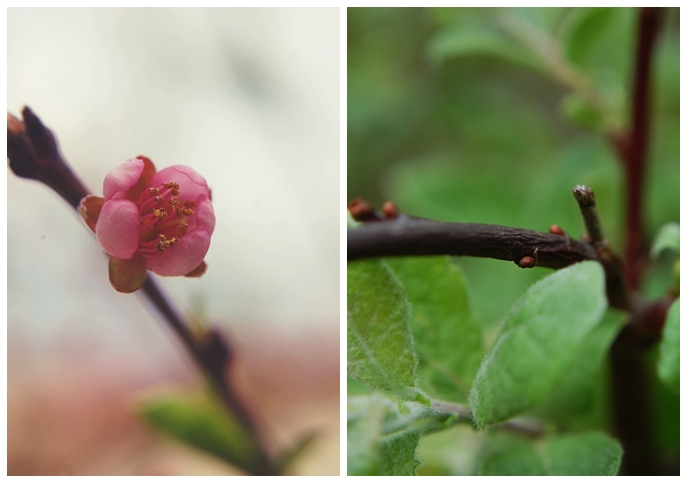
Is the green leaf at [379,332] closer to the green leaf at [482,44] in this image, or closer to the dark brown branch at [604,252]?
the dark brown branch at [604,252]

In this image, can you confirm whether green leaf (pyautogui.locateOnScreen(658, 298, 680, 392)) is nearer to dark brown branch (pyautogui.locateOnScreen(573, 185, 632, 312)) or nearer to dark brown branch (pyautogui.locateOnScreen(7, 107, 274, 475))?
dark brown branch (pyautogui.locateOnScreen(573, 185, 632, 312))

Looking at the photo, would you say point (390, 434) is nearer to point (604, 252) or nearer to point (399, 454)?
point (399, 454)

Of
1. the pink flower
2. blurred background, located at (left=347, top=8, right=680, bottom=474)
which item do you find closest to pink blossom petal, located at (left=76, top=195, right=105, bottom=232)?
the pink flower

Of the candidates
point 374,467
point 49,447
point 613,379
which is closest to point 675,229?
point 613,379

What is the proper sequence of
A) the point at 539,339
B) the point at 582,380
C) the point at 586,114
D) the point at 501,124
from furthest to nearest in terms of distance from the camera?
the point at 501,124 → the point at 586,114 → the point at 582,380 → the point at 539,339

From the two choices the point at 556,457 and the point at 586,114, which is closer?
the point at 556,457

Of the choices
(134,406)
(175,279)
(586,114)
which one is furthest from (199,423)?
(586,114)

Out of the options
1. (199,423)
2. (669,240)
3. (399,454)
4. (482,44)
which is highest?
(482,44)

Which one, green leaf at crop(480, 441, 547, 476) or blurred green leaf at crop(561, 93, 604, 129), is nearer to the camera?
green leaf at crop(480, 441, 547, 476)
